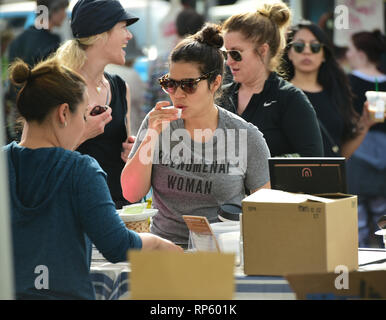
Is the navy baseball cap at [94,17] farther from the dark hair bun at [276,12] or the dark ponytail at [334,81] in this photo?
the dark ponytail at [334,81]

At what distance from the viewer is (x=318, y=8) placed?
5516 mm

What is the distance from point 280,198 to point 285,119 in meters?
1.27

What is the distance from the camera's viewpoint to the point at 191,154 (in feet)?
7.86

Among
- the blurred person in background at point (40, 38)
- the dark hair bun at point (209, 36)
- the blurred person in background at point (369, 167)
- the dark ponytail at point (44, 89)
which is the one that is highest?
the blurred person in background at point (40, 38)

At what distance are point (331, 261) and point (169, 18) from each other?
5572 millimetres

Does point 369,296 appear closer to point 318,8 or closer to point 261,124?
point 261,124

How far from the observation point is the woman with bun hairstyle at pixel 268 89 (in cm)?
298

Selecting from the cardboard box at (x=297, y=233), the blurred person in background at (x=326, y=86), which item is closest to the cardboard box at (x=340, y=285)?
the cardboard box at (x=297, y=233)

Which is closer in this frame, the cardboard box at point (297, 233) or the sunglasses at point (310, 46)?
the cardboard box at point (297, 233)

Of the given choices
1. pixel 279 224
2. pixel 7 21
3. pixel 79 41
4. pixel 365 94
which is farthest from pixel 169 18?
pixel 279 224

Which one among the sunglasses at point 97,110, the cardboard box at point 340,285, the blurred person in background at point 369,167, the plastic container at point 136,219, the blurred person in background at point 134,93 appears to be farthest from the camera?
the blurred person in background at point 134,93

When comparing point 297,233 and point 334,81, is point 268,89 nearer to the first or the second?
point 334,81

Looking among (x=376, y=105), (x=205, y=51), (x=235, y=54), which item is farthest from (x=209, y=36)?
(x=376, y=105)

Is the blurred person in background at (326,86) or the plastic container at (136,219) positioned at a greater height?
the blurred person in background at (326,86)
